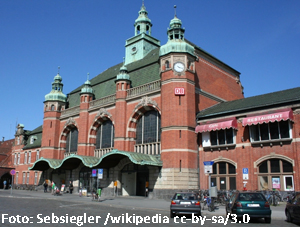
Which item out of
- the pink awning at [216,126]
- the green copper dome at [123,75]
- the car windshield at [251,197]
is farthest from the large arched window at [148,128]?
the car windshield at [251,197]

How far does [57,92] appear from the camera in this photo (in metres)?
48.8

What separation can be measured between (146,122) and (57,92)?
19.7 m

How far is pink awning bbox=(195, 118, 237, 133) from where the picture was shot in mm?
28469

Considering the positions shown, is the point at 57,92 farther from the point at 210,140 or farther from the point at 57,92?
the point at 210,140

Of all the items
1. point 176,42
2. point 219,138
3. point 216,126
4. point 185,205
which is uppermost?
point 176,42

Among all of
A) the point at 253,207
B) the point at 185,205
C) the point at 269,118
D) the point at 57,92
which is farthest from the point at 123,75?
the point at 253,207

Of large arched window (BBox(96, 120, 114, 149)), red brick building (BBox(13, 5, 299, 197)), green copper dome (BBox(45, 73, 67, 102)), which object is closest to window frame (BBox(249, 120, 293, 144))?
red brick building (BBox(13, 5, 299, 197))

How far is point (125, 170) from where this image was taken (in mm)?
35531

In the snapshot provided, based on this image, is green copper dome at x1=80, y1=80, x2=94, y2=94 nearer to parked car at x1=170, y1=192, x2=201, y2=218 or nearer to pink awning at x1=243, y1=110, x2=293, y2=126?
pink awning at x1=243, y1=110, x2=293, y2=126

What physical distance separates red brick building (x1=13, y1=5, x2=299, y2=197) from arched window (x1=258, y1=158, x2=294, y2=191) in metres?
0.94

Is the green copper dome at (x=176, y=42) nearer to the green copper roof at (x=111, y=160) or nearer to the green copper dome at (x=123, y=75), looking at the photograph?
the green copper dome at (x=123, y=75)

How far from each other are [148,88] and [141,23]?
19.5 meters

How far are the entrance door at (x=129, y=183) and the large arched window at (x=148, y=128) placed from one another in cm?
402

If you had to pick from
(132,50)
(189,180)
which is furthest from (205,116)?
(132,50)
